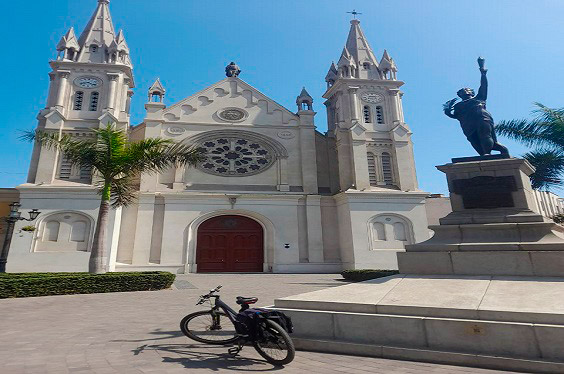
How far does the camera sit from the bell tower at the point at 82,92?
21.3 m

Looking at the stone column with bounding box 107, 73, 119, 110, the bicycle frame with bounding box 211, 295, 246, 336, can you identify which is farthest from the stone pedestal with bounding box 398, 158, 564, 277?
the stone column with bounding box 107, 73, 119, 110

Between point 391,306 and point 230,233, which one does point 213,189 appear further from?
point 391,306

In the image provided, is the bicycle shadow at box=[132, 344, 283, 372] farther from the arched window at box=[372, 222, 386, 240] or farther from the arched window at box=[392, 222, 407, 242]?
the arched window at box=[392, 222, 407, 242]

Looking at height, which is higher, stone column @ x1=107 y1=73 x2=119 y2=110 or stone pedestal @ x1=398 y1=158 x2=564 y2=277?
stone column @ x1=107 y1=73 x2=119 y2=110

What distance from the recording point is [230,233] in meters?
22.5

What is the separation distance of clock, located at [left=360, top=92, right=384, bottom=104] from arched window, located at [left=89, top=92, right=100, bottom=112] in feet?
67.7

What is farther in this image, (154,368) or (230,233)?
(230,233)

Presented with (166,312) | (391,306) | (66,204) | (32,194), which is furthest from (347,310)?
(32,194)

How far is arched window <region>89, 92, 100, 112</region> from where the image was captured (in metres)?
23.7

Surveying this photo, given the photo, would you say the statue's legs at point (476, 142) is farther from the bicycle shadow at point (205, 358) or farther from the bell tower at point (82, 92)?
the bell tower at point (82, 92)

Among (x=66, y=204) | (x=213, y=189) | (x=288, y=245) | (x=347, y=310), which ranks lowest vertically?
(x=347, y=310)

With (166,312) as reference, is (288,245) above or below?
above

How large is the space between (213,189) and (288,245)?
6.59 metres

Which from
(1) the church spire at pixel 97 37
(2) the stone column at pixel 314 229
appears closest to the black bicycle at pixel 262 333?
(2) the stone column at pixel 314 229
